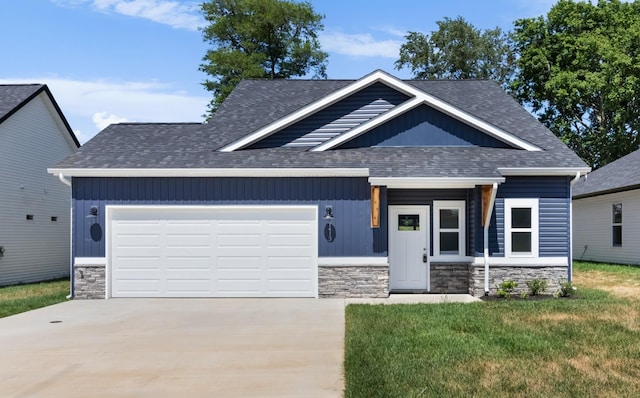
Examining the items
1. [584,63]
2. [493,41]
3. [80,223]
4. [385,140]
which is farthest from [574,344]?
[493,41]

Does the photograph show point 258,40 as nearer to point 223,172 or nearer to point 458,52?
point 458,52

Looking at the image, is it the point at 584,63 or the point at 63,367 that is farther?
the point at 584,63

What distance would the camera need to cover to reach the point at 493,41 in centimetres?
4672

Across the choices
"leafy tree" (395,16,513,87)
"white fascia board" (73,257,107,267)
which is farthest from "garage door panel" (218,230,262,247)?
"leafy tree" (395,16,513,87)

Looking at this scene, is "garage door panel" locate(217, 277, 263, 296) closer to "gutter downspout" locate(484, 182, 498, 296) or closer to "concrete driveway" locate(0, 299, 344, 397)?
"concrete driveway" locate(0, 299, 344, 397)

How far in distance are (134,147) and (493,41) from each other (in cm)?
3717

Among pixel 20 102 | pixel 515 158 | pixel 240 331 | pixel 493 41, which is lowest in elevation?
pixel 240 331

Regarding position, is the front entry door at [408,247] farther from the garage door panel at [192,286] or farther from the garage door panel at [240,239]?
the garage door panel at [192,286]

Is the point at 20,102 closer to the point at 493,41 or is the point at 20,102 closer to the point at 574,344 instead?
the point at 574,344

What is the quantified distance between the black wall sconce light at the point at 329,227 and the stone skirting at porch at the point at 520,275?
3.57 meters

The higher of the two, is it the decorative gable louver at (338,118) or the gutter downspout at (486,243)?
the decorative gable louver at (338,118)

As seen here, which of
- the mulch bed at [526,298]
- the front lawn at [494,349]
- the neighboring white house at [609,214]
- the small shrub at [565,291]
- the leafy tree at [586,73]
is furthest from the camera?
the leafy tree at [586,73]

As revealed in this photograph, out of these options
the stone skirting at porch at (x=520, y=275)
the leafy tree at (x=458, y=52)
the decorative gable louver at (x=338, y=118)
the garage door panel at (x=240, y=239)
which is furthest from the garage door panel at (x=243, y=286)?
the leafy tree at (x=458, y=52)

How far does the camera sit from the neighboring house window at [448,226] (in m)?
15.4
